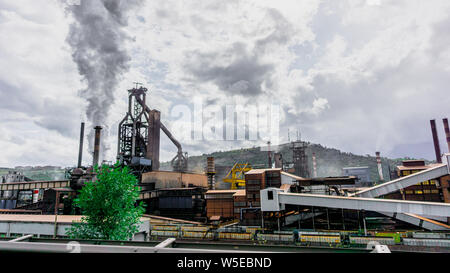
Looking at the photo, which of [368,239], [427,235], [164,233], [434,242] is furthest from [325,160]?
[164,233]

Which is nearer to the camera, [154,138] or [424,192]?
[424,192]

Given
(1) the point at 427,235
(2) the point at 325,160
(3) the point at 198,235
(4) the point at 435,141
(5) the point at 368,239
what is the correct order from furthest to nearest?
(2) the point at 325,160, (4) the point at 435,141, (3) the point at 198,235, (1) the point at 427,235, (5) the point at 368,239

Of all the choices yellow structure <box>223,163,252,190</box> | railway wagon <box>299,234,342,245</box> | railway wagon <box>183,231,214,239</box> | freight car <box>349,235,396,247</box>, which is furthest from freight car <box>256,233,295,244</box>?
yellow structure <box>223,163,252,190</box>

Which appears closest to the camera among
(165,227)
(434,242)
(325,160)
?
(434,242)

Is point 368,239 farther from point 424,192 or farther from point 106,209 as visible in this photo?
point 424,192

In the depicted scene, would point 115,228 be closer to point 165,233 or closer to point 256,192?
point 165,233

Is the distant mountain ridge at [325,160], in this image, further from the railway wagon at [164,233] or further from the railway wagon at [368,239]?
the railway wagon at [368,239]

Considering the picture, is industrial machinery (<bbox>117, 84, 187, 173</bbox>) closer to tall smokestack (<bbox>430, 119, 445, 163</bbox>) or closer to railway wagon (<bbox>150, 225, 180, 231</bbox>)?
railway wagon (<bbox>150, 225, 180, 231</bbox>)

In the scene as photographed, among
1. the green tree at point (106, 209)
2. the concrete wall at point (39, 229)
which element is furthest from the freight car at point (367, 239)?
the green tree at point (106, 209)

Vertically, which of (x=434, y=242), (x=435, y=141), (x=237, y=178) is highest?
(x=435, y=141)

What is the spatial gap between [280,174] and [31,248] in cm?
4007

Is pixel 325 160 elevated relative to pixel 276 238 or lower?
elevated

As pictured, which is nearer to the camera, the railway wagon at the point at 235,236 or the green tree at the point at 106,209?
the green tree at the point at 106,209
